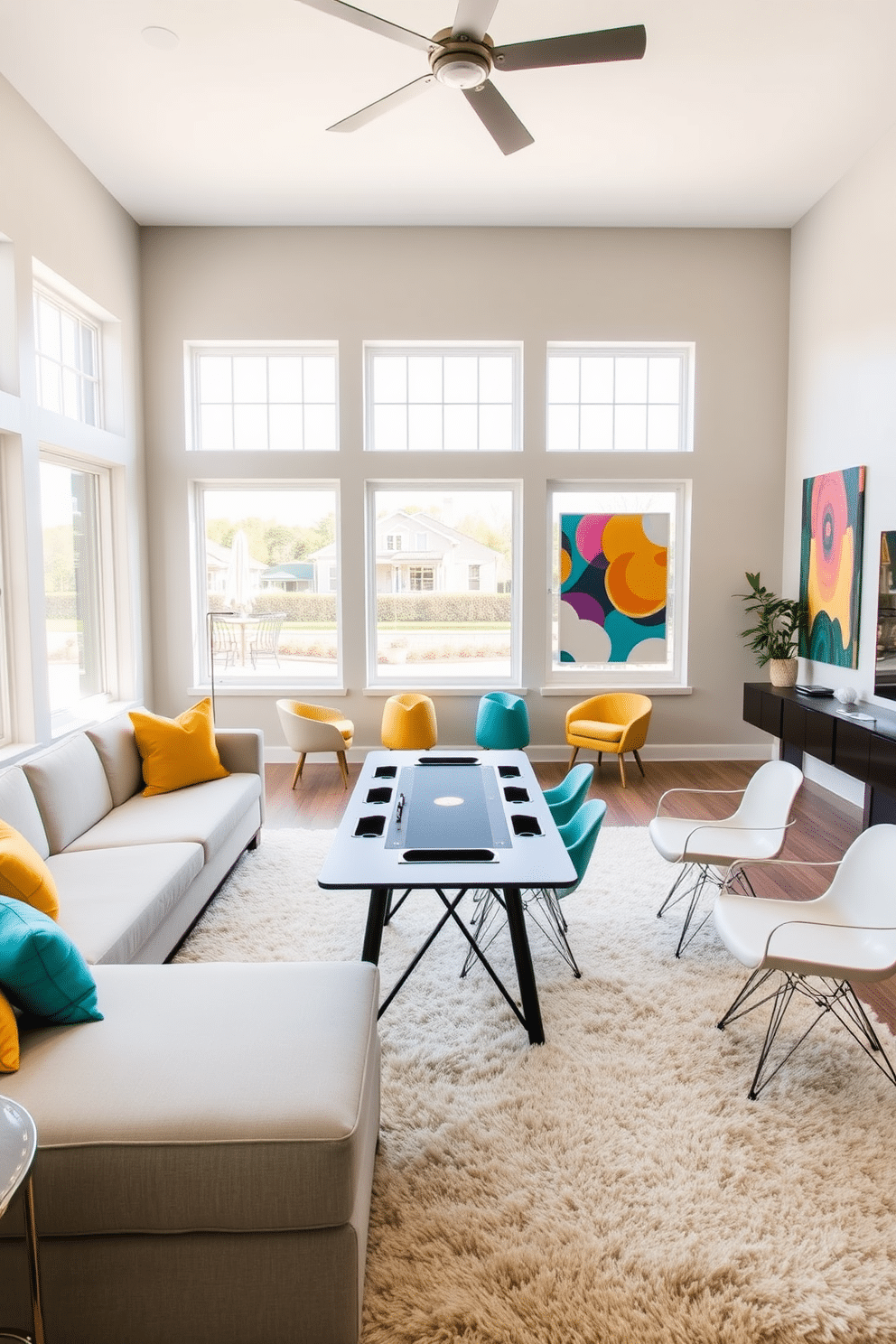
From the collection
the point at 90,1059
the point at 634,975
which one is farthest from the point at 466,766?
the point at 90,1059

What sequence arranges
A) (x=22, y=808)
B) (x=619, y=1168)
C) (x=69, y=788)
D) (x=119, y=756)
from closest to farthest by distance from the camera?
(x=619, y=1168) < (x=22, y=808) < (x=69, y=788) < (x=119, y=756)

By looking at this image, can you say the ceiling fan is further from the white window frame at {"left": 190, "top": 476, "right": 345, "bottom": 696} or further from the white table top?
the white window frame at {"left": 190, "top": 476, "right": 345, "bottom": 696}

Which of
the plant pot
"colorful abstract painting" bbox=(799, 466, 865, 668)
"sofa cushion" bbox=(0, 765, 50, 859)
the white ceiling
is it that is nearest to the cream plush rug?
"sofa cushion" bbox=(0, 765, 50, 859)

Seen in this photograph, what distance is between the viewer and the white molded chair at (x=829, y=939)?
2.39 meters

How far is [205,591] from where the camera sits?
263 inches

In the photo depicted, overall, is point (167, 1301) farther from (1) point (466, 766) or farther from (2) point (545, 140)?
(2) point (545, 140)

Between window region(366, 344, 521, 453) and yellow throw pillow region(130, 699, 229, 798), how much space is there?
3.08 m

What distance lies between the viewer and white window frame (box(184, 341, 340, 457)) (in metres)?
6.40

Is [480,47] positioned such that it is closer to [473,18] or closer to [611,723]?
[473,18]

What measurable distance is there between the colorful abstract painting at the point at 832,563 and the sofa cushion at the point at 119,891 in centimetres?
436

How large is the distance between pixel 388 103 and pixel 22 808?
125 inches

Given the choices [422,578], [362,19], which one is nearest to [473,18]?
[362,19]

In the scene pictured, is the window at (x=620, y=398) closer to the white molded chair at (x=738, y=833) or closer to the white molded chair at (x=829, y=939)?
the white molded chair at (x=738, y=833)

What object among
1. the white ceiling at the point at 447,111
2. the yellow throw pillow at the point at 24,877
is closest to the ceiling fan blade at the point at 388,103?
the white ceiling at the point at 447,111
